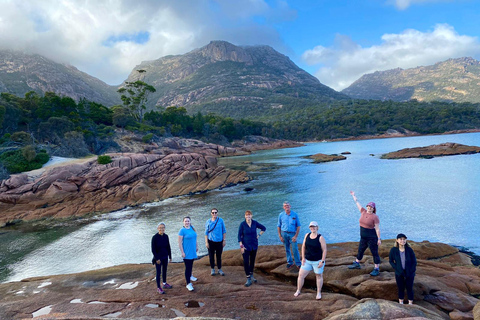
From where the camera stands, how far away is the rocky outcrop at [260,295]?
674 cm

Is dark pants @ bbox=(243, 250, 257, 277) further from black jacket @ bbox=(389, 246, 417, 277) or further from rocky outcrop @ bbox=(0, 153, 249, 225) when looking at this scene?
rocky outcrop @ bbox=(0, 153, 249, 225)

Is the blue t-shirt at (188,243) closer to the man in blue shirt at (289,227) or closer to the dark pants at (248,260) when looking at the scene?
the dark pants at (248,260)

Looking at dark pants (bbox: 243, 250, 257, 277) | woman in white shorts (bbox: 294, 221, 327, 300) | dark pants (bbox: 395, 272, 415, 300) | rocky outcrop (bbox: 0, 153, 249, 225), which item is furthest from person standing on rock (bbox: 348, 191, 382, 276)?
rocky outcrop (bbox: 0, 153, 249, 225)

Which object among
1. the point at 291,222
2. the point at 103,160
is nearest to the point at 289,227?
the point at 291,222

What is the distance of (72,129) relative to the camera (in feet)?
181

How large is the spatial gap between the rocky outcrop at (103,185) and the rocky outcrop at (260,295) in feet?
60.9

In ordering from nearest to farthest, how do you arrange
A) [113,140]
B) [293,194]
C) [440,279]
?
[440,279]
[293,194]
[113,140]

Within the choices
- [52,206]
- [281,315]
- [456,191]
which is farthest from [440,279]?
[52,206]

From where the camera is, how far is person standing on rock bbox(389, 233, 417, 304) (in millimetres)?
7061

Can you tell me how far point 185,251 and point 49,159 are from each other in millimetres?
37540

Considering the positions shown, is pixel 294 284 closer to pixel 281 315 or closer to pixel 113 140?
pixel 281 315

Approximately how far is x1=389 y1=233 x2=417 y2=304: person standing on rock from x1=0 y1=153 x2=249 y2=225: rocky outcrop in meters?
27.6

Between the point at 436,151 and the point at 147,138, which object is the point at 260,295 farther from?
the point at 436,151

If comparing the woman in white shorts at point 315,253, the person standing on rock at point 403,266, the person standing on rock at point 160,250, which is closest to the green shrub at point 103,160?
the person standing on rock at point 160,250
